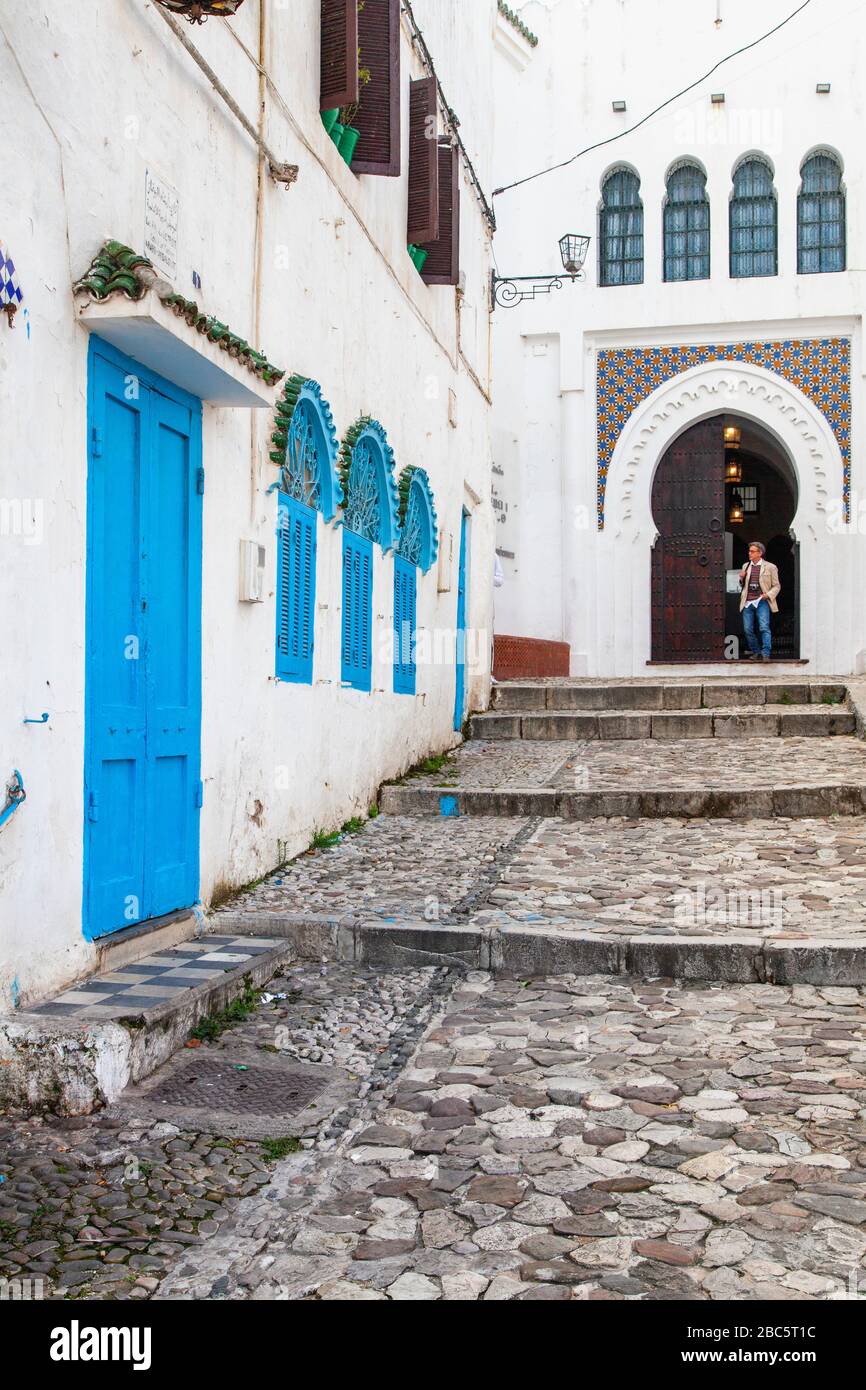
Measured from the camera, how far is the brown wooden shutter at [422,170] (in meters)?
8.85

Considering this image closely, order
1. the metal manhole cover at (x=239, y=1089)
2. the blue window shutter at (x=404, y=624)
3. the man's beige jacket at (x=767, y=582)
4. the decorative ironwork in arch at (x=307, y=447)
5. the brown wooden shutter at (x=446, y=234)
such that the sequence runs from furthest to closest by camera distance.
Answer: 1. the man's beige jacket at (x=767, y=582)
2. the brown wooden shutter at (x=446, y=234)
3. the blue window shutter at (x=404, y=624)
4. the decorative ironwork in arch at (x=307, y=447)
5. the metal manhole cover at (x=239, y=1089)

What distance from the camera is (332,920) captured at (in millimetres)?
5039

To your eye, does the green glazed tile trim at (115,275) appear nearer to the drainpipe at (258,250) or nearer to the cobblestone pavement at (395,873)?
the drainpipe at (258,250)

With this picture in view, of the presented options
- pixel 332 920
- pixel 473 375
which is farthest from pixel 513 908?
pixel 473 375

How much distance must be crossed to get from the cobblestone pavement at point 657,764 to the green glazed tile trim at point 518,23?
1057cm

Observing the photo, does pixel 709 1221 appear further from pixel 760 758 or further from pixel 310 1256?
pixel 760 758

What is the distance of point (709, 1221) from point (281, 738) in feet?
12.5

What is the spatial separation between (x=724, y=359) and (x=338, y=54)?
10.3 metres

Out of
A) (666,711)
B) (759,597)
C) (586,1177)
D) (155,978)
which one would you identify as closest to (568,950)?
(155,978)

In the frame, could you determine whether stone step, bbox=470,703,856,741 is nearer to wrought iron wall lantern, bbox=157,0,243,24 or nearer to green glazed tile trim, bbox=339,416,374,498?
green glazed tile trim, bbox=339,416,374,498

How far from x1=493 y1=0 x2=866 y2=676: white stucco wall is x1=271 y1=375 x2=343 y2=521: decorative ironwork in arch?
30.9 feet

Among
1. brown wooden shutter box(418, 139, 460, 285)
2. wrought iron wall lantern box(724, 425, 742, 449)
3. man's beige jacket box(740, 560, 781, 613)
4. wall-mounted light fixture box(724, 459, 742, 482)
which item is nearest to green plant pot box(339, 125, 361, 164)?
brown wooden shutter box(418, 139, 460, 285)

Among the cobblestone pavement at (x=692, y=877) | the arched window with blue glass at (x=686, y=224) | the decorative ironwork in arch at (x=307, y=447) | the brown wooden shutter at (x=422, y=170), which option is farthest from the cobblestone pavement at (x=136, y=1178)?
the arched window with blue glass at (x=686, y=224)

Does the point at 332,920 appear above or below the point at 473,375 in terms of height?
below
